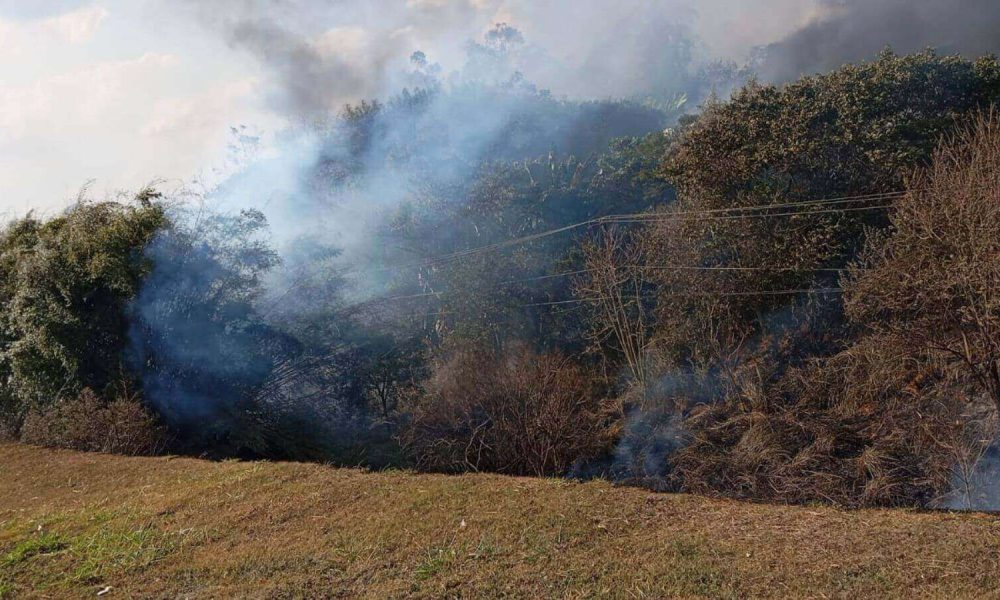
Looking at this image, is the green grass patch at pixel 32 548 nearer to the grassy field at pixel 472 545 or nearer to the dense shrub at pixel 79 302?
the grassy field at pixel 472 545

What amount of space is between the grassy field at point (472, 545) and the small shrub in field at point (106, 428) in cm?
361

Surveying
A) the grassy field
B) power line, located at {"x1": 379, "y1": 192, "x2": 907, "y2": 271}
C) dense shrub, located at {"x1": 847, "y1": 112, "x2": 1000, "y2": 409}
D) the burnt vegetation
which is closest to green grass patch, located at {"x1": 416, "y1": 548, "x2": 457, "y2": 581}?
the grassy field

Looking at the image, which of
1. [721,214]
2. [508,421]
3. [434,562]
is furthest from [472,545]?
[721,214]

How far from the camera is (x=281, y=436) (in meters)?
13.8

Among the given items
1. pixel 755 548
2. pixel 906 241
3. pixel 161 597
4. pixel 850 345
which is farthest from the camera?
pixel 850 345

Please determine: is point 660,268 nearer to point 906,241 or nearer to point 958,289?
point 906,241

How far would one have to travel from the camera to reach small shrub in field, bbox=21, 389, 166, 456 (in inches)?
453

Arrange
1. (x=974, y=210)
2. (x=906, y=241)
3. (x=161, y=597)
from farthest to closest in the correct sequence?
(x=906, y=241), (x=974, y=210), (x=161, y=597)

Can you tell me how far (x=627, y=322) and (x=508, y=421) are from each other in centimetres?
454

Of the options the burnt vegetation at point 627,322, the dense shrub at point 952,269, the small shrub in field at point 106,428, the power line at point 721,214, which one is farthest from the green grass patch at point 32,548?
the power line at point 721,214

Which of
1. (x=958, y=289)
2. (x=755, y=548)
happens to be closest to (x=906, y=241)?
(x=958, y=289)

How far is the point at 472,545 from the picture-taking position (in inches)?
219

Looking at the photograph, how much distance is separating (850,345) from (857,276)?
150cm

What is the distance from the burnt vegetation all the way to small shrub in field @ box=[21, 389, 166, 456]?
0.15 feet
